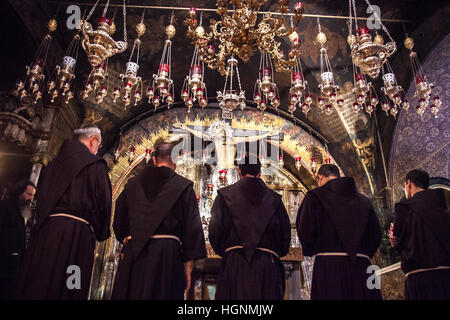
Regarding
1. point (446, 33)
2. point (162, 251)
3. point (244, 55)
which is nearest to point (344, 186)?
point (162, 251)

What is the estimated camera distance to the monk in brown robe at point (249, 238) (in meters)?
2.76

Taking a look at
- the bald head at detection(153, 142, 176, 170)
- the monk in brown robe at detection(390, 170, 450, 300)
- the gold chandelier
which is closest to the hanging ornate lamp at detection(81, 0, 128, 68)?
the gold chandelier

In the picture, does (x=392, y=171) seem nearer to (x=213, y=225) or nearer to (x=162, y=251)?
(x=213, y=225)

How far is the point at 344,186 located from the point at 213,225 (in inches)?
52.6

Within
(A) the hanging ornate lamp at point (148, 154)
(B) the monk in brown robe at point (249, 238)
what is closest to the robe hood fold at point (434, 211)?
(B) the monk in brown robe at point (249, 238)

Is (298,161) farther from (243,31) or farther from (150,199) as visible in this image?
(150,199)

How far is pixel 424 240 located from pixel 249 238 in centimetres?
173

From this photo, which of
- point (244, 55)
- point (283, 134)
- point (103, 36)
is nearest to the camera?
point (103, 36)

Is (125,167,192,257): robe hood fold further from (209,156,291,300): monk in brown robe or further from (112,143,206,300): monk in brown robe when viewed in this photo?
(209,156,291,300): monk in brown robe

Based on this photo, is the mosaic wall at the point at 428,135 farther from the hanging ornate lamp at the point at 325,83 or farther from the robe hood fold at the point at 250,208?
the robe hood fold at the point at 250,208

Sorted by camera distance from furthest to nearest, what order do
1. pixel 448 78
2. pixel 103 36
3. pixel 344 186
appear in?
1. pixel 448 78
2. pixel 103 36
3. pixel 344 186

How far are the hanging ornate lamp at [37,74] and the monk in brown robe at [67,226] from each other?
3655 millimetres

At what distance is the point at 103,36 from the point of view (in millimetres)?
4715

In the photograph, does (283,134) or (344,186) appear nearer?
(344,186)
